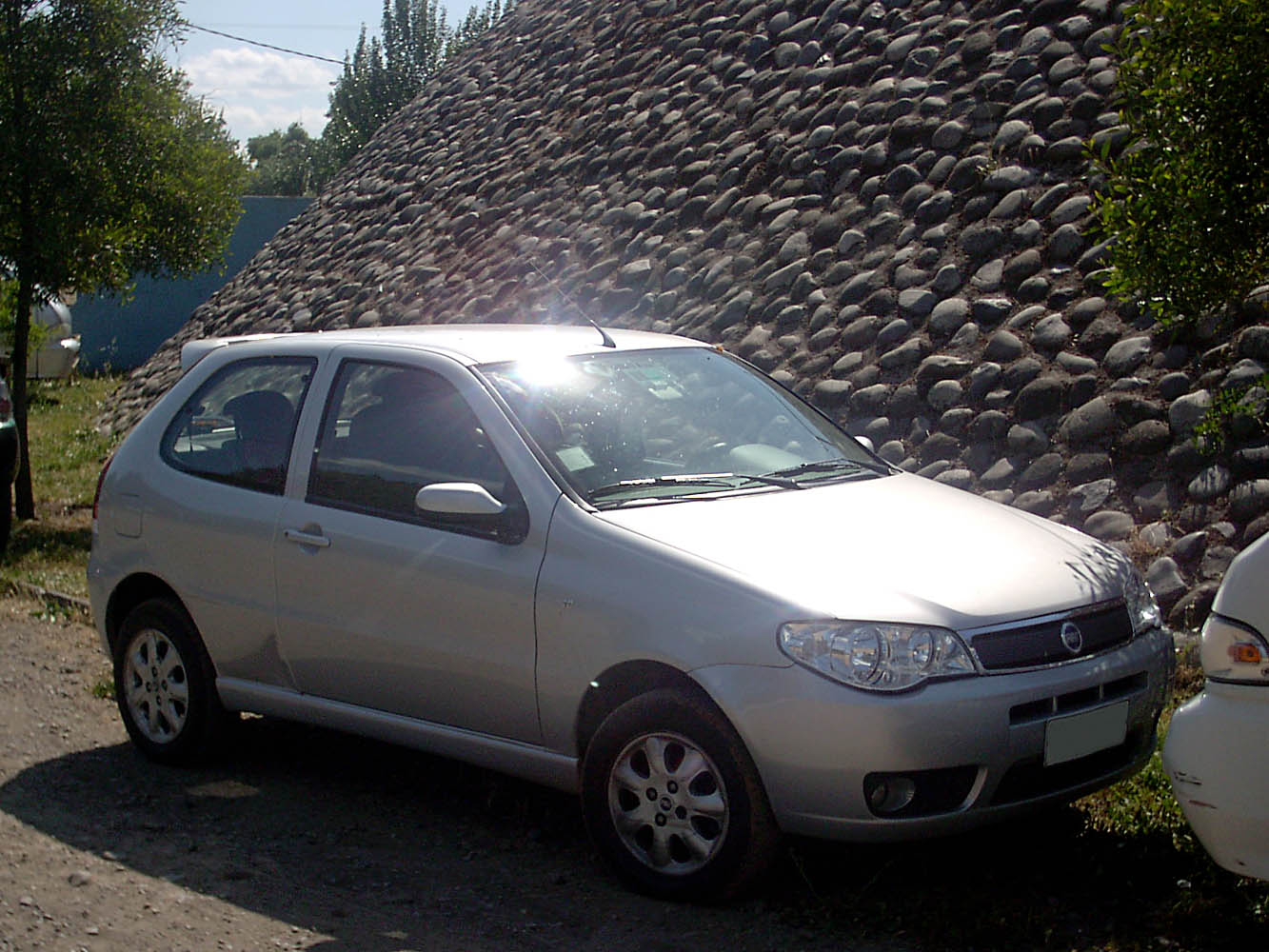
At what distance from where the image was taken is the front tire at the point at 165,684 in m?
6.12

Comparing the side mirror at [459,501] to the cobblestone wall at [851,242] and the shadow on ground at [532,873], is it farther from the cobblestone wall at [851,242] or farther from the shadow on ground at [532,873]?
the cobblestone wall at [851,242]

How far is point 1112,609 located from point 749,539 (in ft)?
3.88

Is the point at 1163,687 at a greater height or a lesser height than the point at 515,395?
lesser

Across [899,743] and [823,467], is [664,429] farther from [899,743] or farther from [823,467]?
[899,743]

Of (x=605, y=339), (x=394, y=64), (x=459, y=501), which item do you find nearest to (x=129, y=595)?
(x=459, y=501)

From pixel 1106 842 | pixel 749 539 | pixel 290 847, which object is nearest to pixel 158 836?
pixel 290 847

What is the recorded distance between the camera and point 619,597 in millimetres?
4652

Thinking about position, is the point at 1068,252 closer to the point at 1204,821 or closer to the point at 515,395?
the point at 515,395

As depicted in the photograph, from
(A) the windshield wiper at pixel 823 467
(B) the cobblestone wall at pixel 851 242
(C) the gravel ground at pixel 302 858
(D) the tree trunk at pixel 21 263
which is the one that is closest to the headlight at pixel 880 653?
(C) the gravel ground at pixel 302 858

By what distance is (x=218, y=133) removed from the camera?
47.0 ft

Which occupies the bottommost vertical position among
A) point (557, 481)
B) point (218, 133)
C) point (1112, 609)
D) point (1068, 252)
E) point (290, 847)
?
point (290, 847)

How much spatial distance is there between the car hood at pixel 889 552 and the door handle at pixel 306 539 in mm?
1208

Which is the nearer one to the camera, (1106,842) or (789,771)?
(789,771)

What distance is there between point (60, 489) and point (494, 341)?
33.3ft
